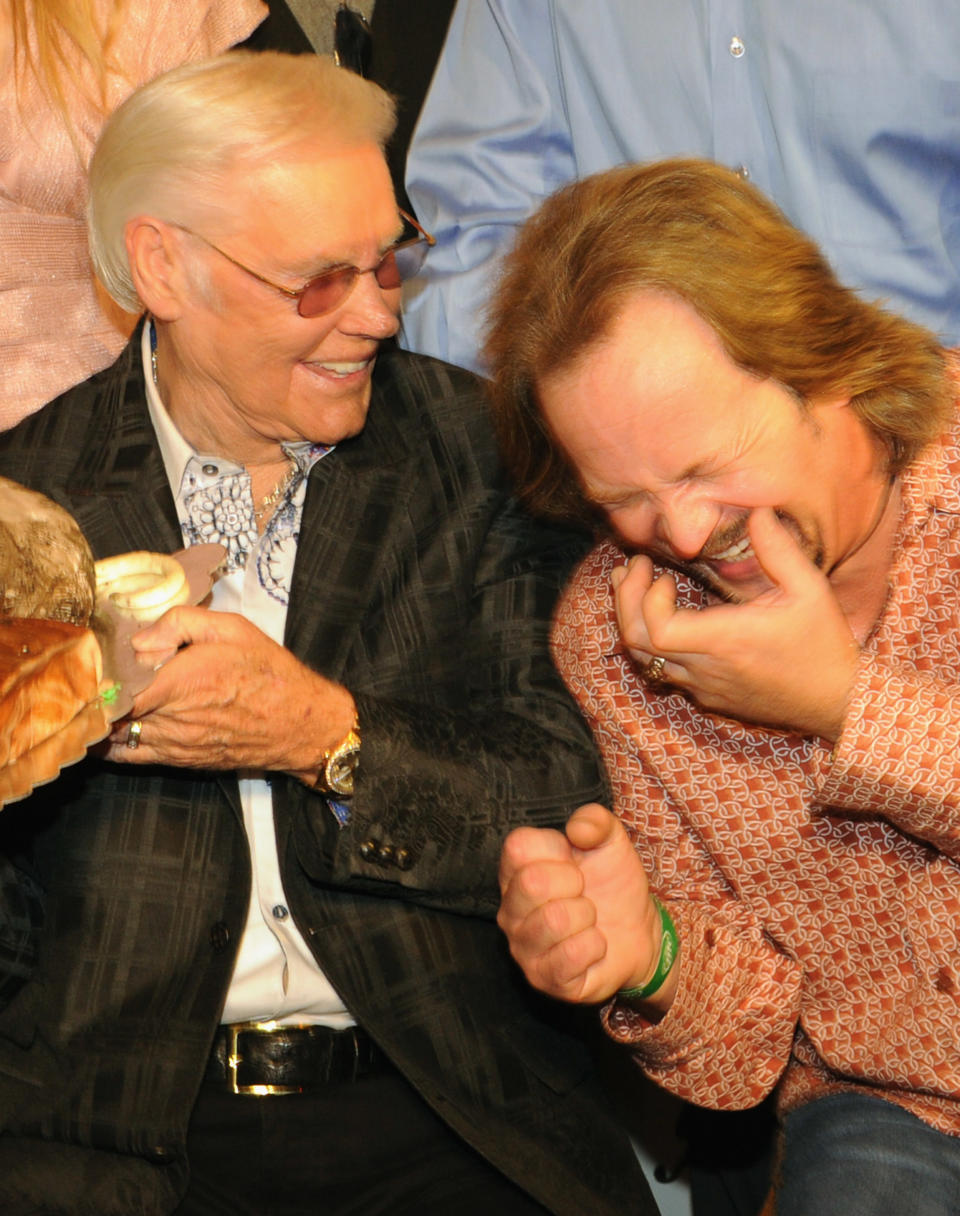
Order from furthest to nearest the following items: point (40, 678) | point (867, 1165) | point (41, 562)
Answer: point (867, 1165)
point (41, 562)
point (40, 678)

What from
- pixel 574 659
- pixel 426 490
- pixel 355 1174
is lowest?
pixel 355 1174

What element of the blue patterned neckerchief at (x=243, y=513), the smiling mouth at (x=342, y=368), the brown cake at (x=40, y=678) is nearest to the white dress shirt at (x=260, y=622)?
the blue patterned neckerchief at (x=243, y=513)

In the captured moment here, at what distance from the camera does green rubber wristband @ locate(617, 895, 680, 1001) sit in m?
1.85

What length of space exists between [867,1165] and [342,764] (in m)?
0.85

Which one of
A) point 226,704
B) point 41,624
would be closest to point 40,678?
point 41,624

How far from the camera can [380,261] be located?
2094 millimetres

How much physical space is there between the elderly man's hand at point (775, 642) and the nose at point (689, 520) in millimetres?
54

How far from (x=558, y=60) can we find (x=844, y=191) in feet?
1.91

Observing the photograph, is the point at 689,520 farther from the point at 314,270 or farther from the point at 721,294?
the point at 314,270

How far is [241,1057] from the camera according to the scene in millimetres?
2059

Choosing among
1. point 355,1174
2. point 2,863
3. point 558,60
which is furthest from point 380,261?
point 355,1174

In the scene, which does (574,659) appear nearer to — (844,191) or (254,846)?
(254,846)

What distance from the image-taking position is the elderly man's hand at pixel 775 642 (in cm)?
171

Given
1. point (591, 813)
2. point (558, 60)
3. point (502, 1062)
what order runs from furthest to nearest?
point (558, 60)
point (502, 1062)
point (591, 813)
